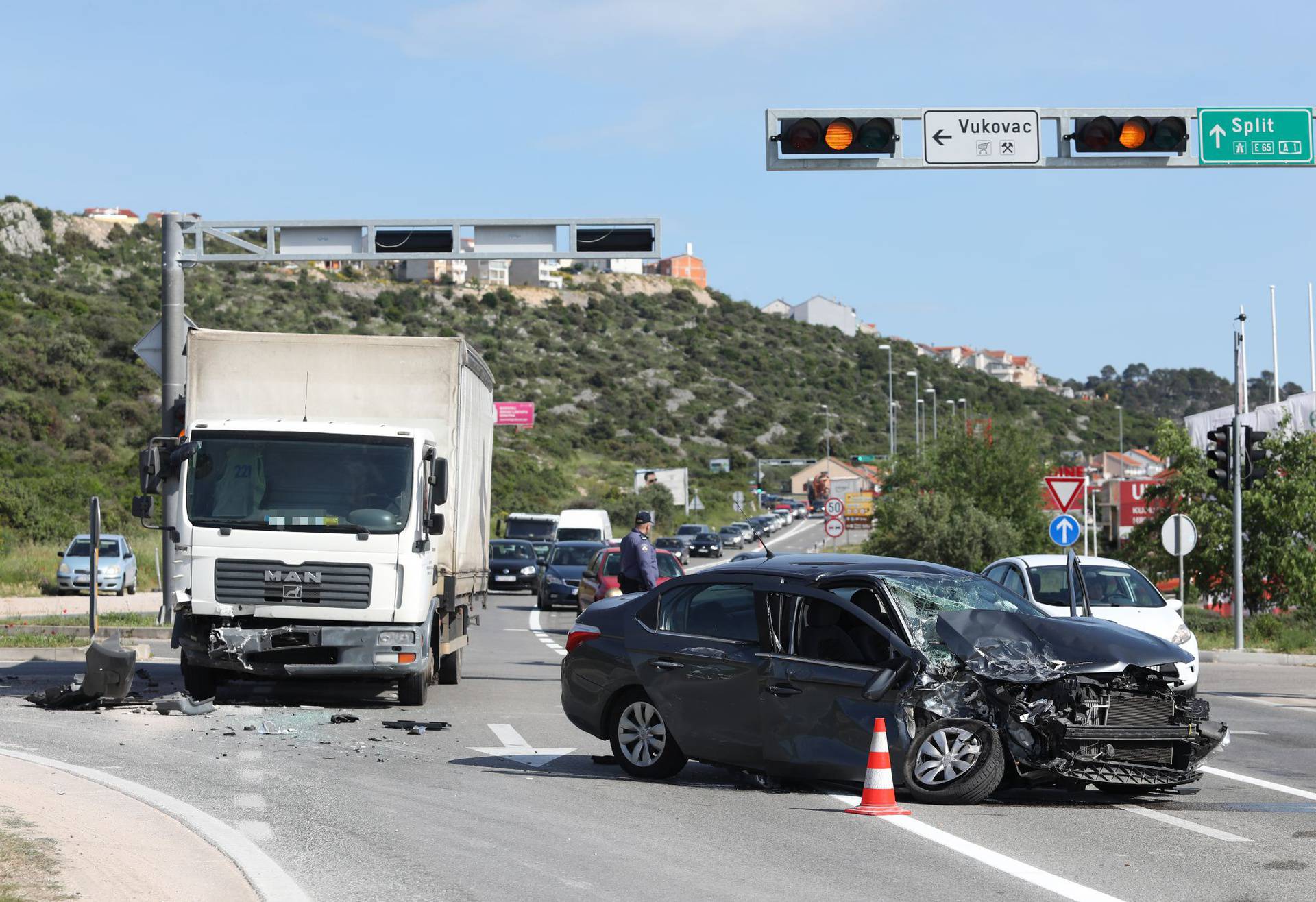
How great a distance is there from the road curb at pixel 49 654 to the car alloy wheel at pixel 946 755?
13.5 metres

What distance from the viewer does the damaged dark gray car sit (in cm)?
941

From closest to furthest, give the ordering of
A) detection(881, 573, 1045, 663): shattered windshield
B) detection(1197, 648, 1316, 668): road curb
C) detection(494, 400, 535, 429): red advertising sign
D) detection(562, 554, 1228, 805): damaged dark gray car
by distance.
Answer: detection(562, 554, 1228, 805): damaged dark gray car → detection(881, 573, 1045, 663): shattered windshield → detection(1197, 648, 1316, 668): road curb → detection(494, 400, 535, 429): red advertising sign

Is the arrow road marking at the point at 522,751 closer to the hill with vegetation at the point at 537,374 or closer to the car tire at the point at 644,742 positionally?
the car tire at the point at 644,742

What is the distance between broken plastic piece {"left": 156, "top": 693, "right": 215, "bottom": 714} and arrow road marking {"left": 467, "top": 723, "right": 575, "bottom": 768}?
9.60 ft

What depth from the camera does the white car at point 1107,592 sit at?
16.7 metres

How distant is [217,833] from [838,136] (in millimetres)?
10182

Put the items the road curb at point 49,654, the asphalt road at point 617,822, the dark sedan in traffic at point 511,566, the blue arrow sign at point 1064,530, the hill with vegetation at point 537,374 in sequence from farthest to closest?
1. the hill with vegetation at point 537,374
2. the dark sedan in traffic at point 511,566
3. the blue arrow sign at point 1064,530
4. the road curb at point 49,654
5. the asphalt road at point 617,822

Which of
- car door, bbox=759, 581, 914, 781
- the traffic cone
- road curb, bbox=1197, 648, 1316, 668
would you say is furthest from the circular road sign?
the traffic cone

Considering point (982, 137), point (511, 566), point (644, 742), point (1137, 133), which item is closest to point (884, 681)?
point (644, 742)

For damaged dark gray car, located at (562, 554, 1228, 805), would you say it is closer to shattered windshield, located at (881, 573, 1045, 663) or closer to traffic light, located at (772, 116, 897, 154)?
shattered windshield, located at (881, 573, 1045, 663)

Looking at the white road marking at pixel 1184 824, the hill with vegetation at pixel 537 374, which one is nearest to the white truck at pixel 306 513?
the white road marking at pixel 1184 824

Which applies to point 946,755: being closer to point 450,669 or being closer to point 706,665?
point 706,665

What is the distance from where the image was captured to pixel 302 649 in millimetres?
14430

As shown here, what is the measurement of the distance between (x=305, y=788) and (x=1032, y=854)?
15.2 ft
